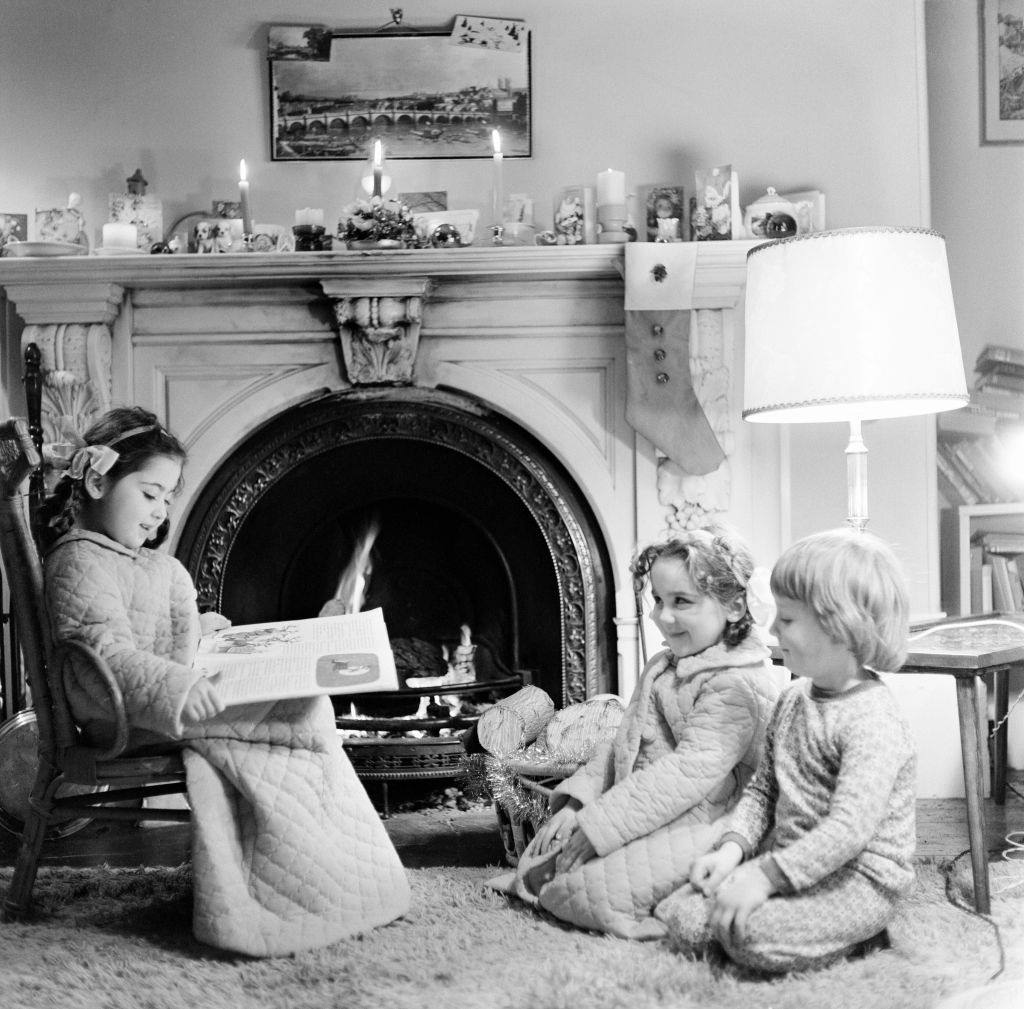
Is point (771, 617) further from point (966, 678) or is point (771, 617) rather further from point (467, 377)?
point (467, 377)

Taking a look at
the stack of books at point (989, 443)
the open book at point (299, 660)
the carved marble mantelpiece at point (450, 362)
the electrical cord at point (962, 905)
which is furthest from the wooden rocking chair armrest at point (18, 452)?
the stack of books at point (989, 443)

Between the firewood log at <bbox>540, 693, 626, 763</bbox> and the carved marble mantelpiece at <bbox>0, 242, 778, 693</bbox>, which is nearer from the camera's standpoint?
the firewood log at <bbox>540, 693, 626, 763</bbox>

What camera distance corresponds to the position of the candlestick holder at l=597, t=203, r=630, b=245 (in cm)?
239

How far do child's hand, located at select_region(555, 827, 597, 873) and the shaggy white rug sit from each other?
90 millimetres

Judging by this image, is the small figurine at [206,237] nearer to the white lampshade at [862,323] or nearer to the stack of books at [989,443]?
the white lampshade at [862,323]

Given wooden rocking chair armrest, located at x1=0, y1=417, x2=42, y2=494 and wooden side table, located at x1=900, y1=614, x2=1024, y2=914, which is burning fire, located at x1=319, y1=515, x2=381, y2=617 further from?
wooden side table, located at x1=900, y1=614, x2=1024, y2=914

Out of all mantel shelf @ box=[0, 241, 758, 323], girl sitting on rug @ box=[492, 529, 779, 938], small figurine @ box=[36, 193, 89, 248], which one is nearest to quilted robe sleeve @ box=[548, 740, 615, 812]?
girl sitting on rug @ box=[492, 529, 779, 938]

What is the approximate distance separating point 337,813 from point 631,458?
1.20 meters

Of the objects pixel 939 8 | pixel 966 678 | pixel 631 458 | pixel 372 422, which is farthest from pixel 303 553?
pixel 939 8

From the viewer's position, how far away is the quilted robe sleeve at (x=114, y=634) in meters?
1.50

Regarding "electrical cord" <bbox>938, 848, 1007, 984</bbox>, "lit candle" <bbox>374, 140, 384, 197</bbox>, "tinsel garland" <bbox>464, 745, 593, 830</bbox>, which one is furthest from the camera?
"lit candle" <bbox>374, 140, 384, 197</bbox>

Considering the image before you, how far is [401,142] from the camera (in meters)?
2.45

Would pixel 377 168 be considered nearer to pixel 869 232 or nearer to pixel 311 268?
pixel 311 268

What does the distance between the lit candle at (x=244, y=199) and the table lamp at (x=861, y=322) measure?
1.18 meters
